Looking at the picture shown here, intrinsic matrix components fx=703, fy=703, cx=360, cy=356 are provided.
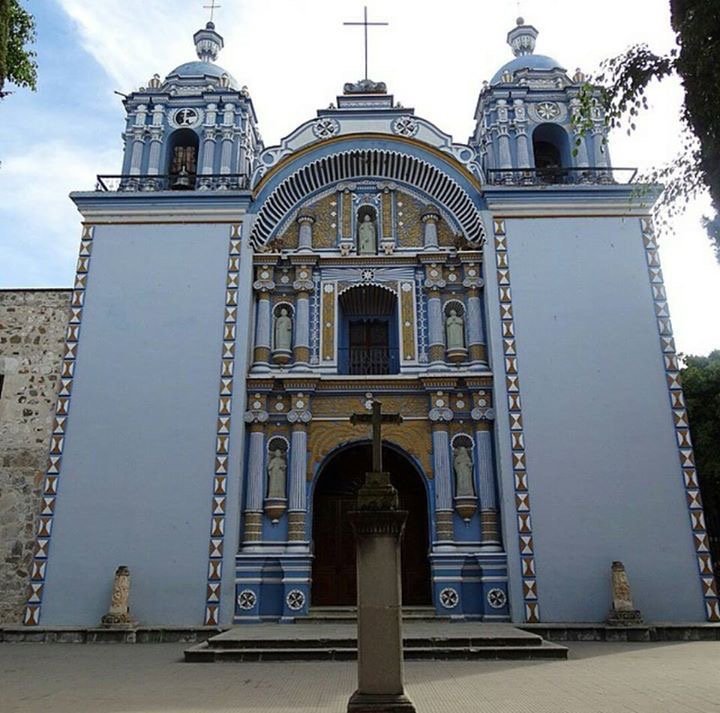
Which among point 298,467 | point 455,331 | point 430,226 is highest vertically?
point 430,226

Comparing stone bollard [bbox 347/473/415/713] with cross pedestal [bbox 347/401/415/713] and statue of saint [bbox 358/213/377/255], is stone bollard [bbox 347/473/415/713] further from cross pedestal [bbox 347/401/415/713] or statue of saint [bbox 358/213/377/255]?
statue of saint [bbox 358/213/377/255]

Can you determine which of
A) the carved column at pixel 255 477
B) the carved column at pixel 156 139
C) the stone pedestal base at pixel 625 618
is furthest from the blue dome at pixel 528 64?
the stone pedestal base at pixel 625 618

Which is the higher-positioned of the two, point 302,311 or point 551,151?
point 551,151

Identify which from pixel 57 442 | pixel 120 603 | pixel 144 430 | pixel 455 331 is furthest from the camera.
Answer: pixel 455 331

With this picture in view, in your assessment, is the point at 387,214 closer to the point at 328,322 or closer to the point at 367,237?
the point at 367,237

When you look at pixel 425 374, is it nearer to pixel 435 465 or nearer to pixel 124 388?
pixel 435 465

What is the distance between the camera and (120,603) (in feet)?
39.2

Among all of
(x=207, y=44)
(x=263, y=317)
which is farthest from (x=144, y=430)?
(x=207, y=44)

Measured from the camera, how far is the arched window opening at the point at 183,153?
16.5m

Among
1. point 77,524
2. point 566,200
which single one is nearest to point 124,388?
point 77,524

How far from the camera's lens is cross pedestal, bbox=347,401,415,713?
5359mm

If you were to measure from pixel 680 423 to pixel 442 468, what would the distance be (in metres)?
4.49

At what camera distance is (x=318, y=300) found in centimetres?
1491

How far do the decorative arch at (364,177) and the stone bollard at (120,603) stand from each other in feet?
23.4
